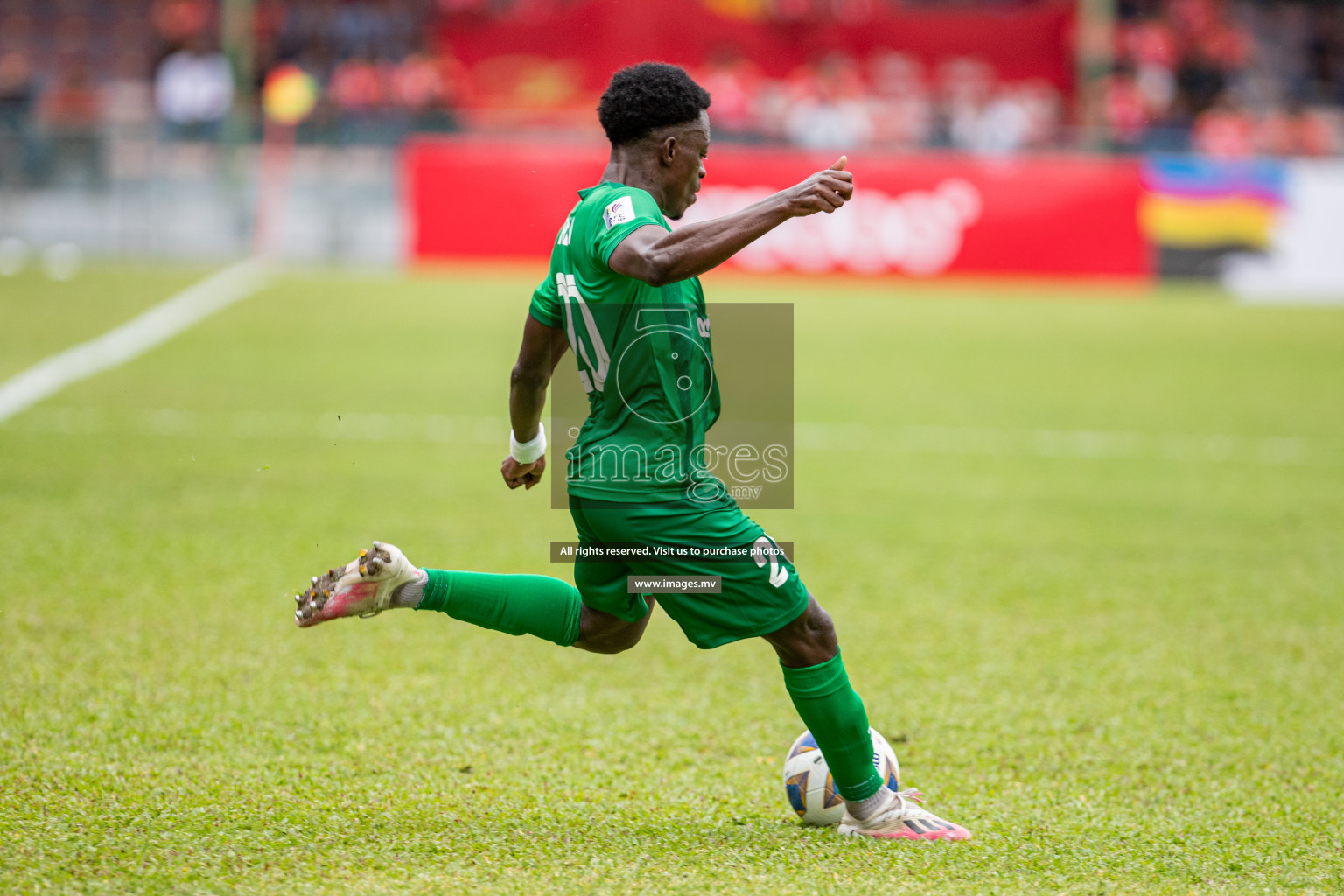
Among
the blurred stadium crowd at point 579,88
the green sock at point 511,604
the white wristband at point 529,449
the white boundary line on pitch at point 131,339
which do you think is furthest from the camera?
the blurred stadium crowd at point 579,88

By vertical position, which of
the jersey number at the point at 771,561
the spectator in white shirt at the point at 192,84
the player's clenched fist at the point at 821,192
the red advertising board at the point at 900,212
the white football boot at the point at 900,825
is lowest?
the white football boot at the point at 900,825

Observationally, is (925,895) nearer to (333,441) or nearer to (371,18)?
(333,441)

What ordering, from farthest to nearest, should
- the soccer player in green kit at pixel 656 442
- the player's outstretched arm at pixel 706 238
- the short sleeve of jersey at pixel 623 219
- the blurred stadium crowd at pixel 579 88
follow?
the blurred stadium crowd at pixel 579 88, the soccer player in green kit at pixel 656 442, the short sleeve of jersey at pixel 623 219, the player's outstretched arm at pixel 706 238

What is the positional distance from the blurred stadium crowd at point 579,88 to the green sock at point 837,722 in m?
15.4

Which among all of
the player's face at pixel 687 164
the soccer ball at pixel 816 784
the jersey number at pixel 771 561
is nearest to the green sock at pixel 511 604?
the jersey number at pixel 771 561

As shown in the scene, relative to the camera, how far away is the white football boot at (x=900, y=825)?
3.61 m

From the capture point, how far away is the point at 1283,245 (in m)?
18.0

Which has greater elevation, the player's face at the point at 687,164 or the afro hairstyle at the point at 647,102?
the afro hairstyle at the point at 647,102

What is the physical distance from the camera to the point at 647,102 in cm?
341

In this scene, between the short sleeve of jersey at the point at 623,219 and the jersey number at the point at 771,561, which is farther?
the jersey number at the point at 771,561

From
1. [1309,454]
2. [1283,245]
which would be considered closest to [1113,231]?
[1283,245]

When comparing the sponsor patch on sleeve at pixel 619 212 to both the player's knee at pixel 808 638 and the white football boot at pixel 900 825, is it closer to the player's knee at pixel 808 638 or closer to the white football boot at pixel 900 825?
the player's knee at pixel 808 638

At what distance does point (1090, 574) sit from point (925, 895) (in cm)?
383

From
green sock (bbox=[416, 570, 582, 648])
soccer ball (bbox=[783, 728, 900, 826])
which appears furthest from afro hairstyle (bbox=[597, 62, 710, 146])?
soccer ball (bbox=[783, 728, 900, 826])
